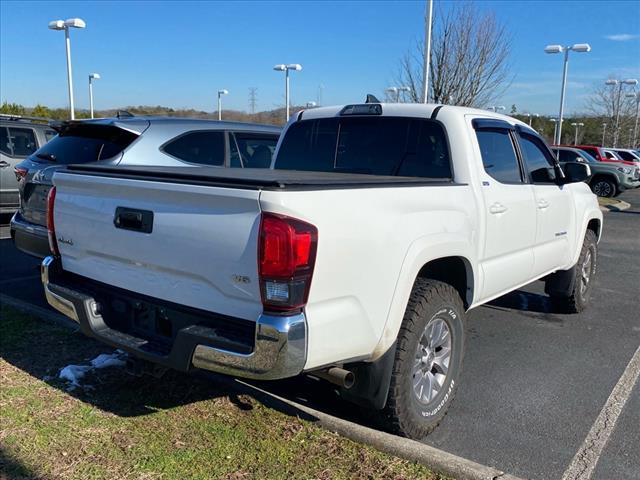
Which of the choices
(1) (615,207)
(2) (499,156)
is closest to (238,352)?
(2) (499,156)

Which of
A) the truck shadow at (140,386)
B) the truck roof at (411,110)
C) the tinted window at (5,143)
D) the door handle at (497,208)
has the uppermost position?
the truck roof at (411,110)

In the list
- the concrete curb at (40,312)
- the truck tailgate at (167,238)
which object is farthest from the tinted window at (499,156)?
the concrete curb at (40,312)

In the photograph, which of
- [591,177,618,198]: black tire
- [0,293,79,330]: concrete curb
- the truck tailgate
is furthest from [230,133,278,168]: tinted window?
[591,177,618,198]: black tire

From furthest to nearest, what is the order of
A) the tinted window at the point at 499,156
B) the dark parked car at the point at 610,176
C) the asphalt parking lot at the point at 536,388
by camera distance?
the dark parked car at the point at 610,176, the tinted window at the point at 499,156, the asphalt parking lot at the point at 536,388

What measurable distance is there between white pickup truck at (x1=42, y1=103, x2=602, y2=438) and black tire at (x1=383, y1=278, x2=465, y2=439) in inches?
0.5

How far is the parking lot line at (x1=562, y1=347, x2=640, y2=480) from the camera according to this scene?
10.1 feet

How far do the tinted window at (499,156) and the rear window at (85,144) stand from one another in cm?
336

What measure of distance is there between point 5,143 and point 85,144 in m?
5.76

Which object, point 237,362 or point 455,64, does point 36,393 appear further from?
point 455,64

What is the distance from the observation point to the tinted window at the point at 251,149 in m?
6.70

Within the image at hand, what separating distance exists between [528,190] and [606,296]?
319cm

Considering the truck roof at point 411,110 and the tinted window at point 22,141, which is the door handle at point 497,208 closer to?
the truck roof at point 411,110

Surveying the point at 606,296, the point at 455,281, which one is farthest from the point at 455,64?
the point at 455,281

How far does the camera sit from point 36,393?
3689 millimetres
